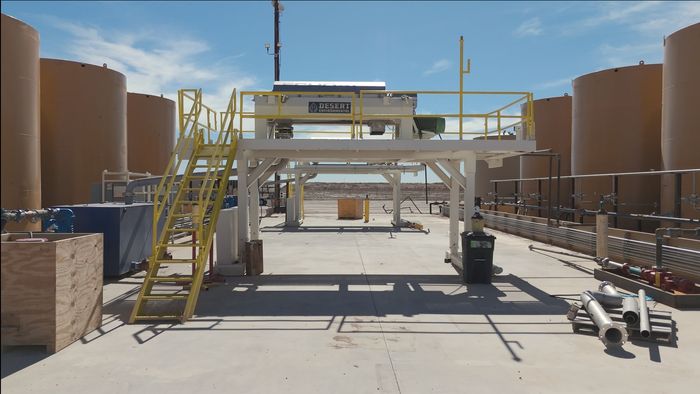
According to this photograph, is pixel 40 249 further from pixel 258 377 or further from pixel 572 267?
pixel 572 267

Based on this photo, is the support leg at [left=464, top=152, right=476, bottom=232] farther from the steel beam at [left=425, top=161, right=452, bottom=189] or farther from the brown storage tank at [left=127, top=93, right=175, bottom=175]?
the brown storage tank at [left=127, top=93, right=175, bottom=175]

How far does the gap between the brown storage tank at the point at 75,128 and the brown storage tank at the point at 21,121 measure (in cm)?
219

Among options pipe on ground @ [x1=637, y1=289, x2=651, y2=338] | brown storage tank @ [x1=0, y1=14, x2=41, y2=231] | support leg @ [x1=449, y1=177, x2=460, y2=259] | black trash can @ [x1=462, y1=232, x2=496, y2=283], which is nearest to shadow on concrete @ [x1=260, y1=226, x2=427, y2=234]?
support leg @ [x1=449, y1=177, x2=460, y2=259]

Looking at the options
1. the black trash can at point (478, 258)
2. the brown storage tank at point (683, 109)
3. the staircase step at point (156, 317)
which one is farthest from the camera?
the brown storage tank at point (683, 109)

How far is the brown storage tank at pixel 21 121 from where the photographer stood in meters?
11.6

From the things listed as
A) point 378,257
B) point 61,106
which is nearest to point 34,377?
point 378,257

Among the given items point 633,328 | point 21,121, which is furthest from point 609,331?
point 21,121

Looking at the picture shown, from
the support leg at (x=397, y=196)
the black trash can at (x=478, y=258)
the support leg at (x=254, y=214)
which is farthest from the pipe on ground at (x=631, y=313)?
the support leg at (x=397, y=196)

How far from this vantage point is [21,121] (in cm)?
1188

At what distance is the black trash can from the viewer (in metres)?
9.94

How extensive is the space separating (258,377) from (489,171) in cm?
2771

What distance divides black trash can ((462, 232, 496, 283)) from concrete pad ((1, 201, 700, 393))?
1.01 feet

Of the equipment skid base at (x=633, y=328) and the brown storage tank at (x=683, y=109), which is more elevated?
the brown storage tank at (x=683, y=109)

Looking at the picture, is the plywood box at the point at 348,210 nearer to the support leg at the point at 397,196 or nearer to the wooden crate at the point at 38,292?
the support leg at the point at 397,196
